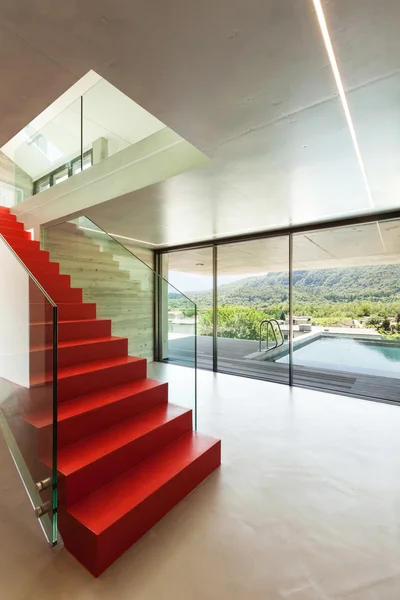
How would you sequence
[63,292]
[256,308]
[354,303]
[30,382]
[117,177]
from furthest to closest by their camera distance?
1. [256,308]
2. [354,303]
3. [63,292]
4. [117,177]
5. [30,382]

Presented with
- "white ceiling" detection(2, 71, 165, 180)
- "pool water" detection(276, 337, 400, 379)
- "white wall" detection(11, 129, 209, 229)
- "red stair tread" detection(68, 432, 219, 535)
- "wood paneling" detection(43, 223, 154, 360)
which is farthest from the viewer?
"pool water" detection(276, 337, 400, 379)

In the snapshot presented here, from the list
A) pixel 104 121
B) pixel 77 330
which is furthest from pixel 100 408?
pixel 104 121

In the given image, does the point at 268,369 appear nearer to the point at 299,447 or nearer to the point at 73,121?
the point at 299,447

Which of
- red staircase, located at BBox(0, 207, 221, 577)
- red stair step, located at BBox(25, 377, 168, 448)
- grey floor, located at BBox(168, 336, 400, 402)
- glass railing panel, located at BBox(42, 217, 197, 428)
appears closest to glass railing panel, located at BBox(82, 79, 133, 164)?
glass railing panel, located at BBox(42, 217, 197, 428)

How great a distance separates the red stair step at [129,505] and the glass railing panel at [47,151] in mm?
3698

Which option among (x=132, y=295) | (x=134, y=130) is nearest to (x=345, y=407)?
(x=132, y=295)

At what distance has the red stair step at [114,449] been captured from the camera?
1572 millimetres

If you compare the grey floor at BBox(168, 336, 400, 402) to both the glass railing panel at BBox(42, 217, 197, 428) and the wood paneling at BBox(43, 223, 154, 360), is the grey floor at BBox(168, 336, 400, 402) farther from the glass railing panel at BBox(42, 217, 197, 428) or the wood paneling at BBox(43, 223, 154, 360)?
the wood paneling at BBox(43, 223, 154, 360)

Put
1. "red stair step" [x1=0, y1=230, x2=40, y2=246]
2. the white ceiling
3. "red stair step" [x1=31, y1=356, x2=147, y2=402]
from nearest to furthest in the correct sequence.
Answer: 1. "red stair step" [x1=31, y1=356, x2=147, y2=402]
2. the white ceiling
3. "red stair step" [x1=0, y1=230, x2=40, y2=246]

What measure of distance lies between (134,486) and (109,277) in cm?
250

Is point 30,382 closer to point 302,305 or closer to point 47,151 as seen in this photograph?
point 47,151

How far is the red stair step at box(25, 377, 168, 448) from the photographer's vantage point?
1.82 meters

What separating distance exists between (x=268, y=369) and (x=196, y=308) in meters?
2.98

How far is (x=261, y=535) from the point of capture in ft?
5.26
